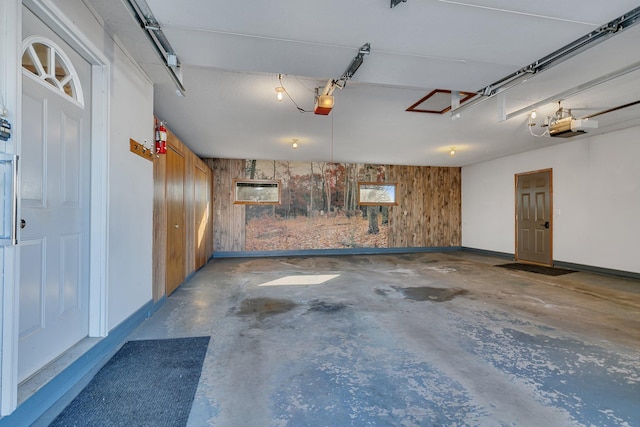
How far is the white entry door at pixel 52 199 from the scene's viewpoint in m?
1.62

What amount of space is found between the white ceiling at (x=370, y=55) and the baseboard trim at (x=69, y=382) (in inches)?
94.3

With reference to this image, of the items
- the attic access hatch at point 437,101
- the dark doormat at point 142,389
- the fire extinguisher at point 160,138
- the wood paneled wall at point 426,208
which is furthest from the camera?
the wood paneled wall at point 426,208

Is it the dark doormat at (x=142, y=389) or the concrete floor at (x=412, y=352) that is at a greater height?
the dark doormat at (x=142, y=389)

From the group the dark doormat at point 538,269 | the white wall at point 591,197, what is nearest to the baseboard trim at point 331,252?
the white wall at point 591,197

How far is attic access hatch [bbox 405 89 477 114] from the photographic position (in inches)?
141

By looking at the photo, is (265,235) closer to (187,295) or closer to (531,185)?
(187,295)

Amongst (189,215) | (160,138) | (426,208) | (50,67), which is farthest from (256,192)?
(50,67)

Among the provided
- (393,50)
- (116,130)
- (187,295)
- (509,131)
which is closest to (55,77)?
(116,130)

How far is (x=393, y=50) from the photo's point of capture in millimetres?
2471

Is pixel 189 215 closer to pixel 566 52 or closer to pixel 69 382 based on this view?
pixel 69 382

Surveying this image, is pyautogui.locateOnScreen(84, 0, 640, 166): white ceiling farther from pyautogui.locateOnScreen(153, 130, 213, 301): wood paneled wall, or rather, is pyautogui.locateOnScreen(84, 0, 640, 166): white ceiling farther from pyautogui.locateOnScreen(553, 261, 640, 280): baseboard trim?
pyautogui.locateOnScreen(553, 261, 640, 280): baseboard trim

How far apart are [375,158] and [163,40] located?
240 inches

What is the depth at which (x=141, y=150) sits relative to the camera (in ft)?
9.36

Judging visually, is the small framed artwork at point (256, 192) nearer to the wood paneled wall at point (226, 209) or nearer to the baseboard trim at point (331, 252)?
the wood paneled wall at point (226, 209)
